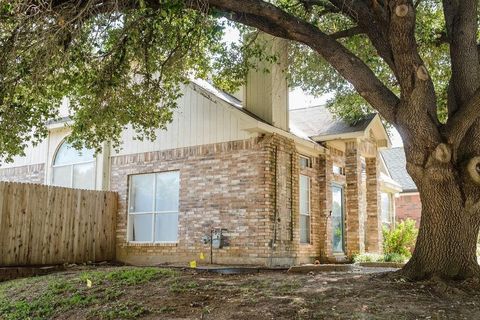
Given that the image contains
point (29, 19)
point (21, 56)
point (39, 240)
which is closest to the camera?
point (29, 19)

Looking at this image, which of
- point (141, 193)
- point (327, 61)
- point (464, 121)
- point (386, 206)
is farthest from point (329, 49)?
point (386, 206)

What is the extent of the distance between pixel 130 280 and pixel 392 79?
8.41m

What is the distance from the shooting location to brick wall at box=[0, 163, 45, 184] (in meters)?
16.8

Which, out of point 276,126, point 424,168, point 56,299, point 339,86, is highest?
point 339,86

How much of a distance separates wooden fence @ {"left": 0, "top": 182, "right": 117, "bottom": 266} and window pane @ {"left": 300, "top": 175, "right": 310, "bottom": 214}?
5.29 metres

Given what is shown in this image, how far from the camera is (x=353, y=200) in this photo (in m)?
16.1

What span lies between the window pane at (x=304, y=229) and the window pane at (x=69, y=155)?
6600 millimetres

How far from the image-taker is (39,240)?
42.4 ft

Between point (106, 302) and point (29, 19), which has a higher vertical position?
point (29, 19)

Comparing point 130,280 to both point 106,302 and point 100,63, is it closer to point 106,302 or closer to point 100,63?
point 106,302

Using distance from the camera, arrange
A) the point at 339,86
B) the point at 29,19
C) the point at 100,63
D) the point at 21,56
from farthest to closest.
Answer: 1. the point at 339,86
2. the point at 100,63
3. the point at 21,56
4. the point at 29,19

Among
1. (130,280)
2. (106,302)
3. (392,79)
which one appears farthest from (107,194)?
(392,79)

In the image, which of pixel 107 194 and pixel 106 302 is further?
pixel 107 194

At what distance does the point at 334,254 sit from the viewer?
1523 cm
